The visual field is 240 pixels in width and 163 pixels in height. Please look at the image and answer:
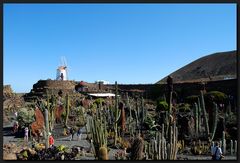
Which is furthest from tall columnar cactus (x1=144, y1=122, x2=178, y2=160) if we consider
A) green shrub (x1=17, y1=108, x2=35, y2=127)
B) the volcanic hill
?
the volcanic hill

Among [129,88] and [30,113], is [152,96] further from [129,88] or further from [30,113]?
[30,113]

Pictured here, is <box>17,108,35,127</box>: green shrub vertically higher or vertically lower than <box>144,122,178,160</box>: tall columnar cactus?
higher

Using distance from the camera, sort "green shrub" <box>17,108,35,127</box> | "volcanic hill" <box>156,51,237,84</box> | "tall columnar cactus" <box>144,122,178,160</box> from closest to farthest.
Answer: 1. "tall columnar cactus" <box>144,122,178,160</box>
2. "green shrub" <box>17,108,35,127</box>
3. "volcanic hill" <box>156,51,237,84</box>

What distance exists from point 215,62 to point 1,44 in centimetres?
7714

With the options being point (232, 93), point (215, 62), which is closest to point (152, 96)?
point (232, 93)

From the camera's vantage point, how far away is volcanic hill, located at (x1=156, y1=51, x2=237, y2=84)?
75375 mm

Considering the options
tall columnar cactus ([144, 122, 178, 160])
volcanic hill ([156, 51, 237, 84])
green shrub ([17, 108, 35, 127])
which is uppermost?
volcanic hill ([156, 51, 237, 84])

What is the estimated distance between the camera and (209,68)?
82312mm

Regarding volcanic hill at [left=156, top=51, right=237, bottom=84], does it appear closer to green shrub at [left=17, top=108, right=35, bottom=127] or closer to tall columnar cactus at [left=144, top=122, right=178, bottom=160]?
green shrub at [left=17, top=108, right=35, bottom=127]

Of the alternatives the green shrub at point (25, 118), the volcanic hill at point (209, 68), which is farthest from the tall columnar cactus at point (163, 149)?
the volcanic hill at point (209, 68)

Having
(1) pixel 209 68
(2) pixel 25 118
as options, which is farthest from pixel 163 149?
(1) pixel 209 68

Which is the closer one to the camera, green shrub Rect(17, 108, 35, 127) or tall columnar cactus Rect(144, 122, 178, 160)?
tall columnar cactus Rect(144, 122, 178, 160)

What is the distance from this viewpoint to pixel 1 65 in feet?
33.3

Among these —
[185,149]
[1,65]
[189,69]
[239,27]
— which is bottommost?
[185,149]
